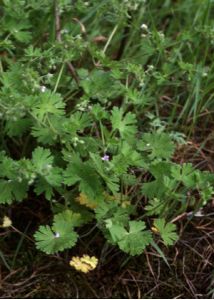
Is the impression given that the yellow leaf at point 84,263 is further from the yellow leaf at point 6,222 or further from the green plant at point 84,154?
the yellow leaf at point 6,222

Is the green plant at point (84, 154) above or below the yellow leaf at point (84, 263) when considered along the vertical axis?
above

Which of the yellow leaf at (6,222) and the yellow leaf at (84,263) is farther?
the yellow leaf at (6,222)

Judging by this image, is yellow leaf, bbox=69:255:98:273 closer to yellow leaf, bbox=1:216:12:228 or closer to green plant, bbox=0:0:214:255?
green plant, bbox=0:0:214:255

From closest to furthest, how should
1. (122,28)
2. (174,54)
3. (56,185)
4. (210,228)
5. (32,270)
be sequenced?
(56,185) → (32,270) → (210,228) → (174,54) → (122,28)

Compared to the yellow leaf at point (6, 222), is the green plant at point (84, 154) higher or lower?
higher

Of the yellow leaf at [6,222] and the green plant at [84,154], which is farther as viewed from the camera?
the yellow leaf at [6,222]

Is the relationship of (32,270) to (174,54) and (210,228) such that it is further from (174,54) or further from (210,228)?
(174,54)

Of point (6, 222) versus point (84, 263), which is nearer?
point (84, 263)

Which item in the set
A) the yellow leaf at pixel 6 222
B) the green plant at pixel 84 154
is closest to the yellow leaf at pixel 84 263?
the green plant at pixel 84 154

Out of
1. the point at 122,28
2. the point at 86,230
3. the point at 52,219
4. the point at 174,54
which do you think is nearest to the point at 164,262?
the point at 86,230
